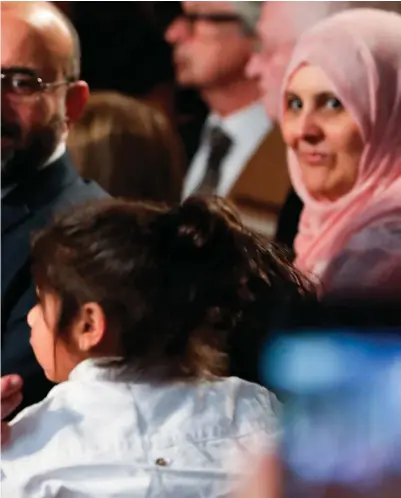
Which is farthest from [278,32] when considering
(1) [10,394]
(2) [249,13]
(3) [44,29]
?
(1) [10,394]

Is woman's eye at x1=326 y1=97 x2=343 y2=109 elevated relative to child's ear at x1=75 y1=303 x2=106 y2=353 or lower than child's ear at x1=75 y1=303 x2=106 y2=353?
elevated

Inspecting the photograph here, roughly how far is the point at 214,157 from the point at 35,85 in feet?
0.69

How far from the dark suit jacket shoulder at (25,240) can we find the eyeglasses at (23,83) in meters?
0.08

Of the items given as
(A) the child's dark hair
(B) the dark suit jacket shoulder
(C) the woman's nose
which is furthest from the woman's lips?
(C) the woman's nose

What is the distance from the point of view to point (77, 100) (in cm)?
93

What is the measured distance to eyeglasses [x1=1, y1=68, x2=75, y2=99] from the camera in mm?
917

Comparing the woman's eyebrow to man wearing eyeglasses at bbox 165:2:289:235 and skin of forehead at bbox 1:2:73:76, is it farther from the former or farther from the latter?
skin of forehead at bbox 1:2:73:76

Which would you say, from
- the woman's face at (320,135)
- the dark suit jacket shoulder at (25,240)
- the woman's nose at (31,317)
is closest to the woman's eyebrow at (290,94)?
the woman's face at (320,135)

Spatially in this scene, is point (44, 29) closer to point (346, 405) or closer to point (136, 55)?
point (136, 55)

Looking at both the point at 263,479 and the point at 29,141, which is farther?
the point at 29,141

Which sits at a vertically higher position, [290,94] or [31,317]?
[290,94]

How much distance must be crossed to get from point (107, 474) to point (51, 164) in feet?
1.12

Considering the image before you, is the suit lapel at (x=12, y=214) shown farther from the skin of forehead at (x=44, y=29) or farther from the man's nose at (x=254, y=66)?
the man's nose at (x=254, y=66)

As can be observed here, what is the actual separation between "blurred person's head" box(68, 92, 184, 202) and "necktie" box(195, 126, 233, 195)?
0.09 feet
